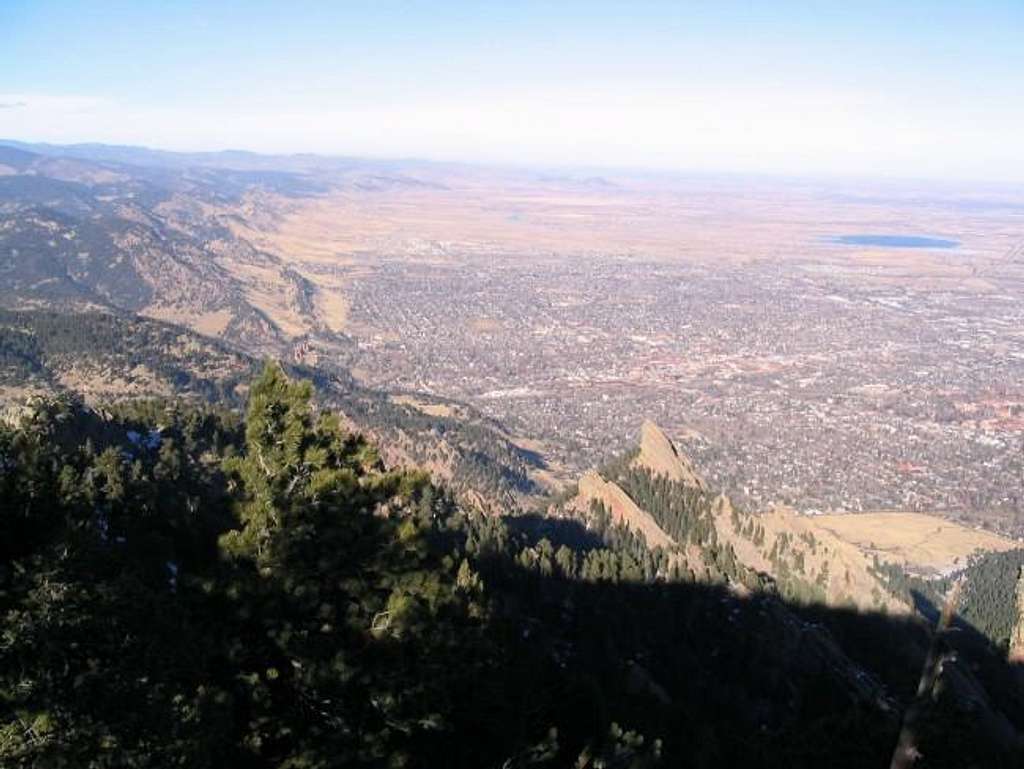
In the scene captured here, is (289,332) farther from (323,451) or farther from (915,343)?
(323,451)

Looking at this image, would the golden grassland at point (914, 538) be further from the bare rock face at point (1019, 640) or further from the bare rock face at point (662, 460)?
the bare rock face at point (1019, 640)

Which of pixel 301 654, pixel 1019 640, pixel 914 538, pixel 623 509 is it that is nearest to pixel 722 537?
pixel 623 509

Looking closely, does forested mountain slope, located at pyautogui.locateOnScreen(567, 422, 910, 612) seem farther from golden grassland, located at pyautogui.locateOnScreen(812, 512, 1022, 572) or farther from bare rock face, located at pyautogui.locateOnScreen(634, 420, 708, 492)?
golden grassland, located at pyautogui.locateOnScreen(812, 512, 1022, 572)

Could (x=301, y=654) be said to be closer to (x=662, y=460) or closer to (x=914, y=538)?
(x=662, y=460)

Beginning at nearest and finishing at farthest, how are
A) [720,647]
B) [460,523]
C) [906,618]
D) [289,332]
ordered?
1. [720,647]
2. [906,618]
3. [460,523]
4. [289,332]

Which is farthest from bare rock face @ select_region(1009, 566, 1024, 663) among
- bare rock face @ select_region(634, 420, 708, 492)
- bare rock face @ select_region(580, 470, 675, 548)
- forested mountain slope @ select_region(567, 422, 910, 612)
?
bare rock face @ select_region(634, 420, 708, 492)

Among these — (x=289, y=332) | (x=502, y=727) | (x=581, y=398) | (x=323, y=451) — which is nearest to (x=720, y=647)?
(x=502, y=727)
